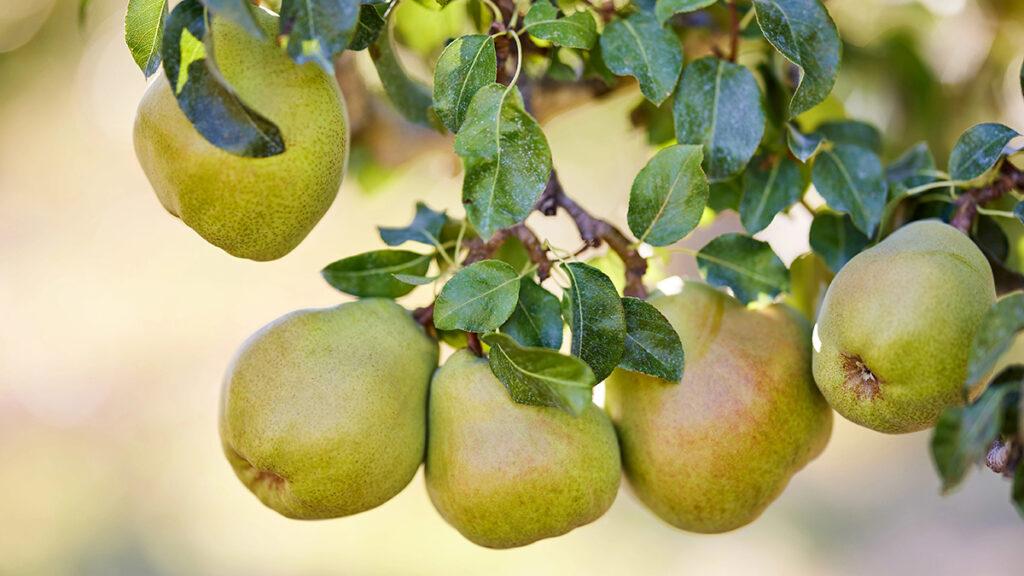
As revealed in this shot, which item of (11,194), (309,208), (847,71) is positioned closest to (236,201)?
(309,208)

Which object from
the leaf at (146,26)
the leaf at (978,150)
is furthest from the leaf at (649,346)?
the leaf at (146,26)

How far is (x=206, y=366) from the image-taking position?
3139 millimetres

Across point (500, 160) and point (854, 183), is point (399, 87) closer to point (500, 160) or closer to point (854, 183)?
point (500, 160)

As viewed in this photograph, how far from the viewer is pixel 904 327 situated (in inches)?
25.1

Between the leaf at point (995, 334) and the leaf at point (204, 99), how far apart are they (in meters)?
0.40

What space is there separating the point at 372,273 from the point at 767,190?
33cm

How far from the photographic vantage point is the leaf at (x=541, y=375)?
2.00 ft

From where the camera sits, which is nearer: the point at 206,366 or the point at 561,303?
the point at 561,303

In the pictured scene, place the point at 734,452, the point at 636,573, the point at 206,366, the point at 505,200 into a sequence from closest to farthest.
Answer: the point at 505,200 < the point at 734,452 < the point at 636,573 < the point at 206,366

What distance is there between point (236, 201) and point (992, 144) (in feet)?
1.73

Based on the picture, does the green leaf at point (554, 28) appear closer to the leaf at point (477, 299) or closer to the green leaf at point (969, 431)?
the leaf at point (477, 299)

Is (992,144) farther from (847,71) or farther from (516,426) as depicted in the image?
(847,71)

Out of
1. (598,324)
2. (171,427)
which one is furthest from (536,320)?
Result: (171,427)

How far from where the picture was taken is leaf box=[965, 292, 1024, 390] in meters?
0.51
